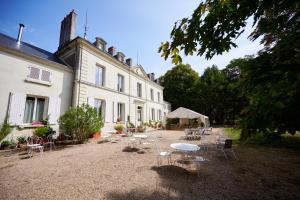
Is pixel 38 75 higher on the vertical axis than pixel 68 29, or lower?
lower

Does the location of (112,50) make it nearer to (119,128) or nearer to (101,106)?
(101,106)

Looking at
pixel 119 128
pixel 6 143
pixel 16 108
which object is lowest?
pixel 6 143

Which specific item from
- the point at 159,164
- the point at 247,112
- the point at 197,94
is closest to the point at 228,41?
the point at 247,112

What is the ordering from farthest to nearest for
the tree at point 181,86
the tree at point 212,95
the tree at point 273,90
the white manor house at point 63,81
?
the tree at point 181,86
the tree at point 212,95
the white manor house at point 63,81
the tree at point 273,90

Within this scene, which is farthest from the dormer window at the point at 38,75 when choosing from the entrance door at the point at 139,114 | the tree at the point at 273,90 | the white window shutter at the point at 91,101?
the entrance door at the point at 139,114

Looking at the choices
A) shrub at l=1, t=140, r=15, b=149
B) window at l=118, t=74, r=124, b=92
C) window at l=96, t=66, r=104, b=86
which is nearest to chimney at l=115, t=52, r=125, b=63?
window at l=118, t=74, r=124, b=92

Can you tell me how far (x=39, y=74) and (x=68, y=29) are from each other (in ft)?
17.8

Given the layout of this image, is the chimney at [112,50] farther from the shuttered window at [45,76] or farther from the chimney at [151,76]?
the chimney at [151,76]

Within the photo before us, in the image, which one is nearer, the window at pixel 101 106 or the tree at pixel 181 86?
the window at pixel 101 106

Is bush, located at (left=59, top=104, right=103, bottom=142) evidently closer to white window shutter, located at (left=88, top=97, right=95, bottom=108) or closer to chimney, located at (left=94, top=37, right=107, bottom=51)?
white window shutter, located at (left=88, top=97, right=95, bottom=108)

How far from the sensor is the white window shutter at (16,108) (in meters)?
7.70

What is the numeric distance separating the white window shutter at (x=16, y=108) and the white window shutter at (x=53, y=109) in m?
1.36

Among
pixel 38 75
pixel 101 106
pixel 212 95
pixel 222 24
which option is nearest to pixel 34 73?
pixel 38 75

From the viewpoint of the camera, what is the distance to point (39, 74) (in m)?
9.13
